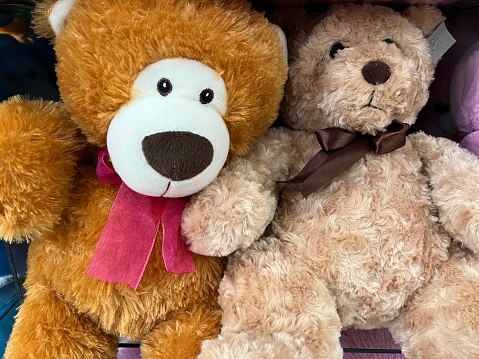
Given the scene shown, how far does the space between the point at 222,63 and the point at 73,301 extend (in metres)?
0.33

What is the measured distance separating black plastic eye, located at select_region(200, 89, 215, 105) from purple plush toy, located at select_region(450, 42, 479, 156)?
0.39 m

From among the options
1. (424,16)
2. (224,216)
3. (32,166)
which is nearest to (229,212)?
(224,216)

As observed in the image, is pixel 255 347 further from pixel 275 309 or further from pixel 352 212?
pixel 352 212

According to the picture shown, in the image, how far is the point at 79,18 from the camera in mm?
595

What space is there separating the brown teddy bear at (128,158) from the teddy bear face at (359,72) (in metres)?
0.06

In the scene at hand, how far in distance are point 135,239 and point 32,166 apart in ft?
0.46

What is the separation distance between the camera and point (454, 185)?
659mm

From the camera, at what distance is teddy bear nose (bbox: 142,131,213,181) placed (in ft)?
1.79

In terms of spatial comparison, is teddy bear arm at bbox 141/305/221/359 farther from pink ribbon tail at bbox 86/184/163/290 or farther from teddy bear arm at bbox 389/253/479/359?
teddy bear arm at bbox 389/253/479/359

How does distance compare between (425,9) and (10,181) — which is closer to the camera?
(10,181)

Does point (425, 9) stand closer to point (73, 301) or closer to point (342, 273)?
point (342, 273)

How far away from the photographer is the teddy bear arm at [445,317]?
61 centimetres

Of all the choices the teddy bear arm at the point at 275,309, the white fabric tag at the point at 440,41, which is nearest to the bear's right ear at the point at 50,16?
the teddy bear arm at the point at 275,309

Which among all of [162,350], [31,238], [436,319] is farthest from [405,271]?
[31,238]
